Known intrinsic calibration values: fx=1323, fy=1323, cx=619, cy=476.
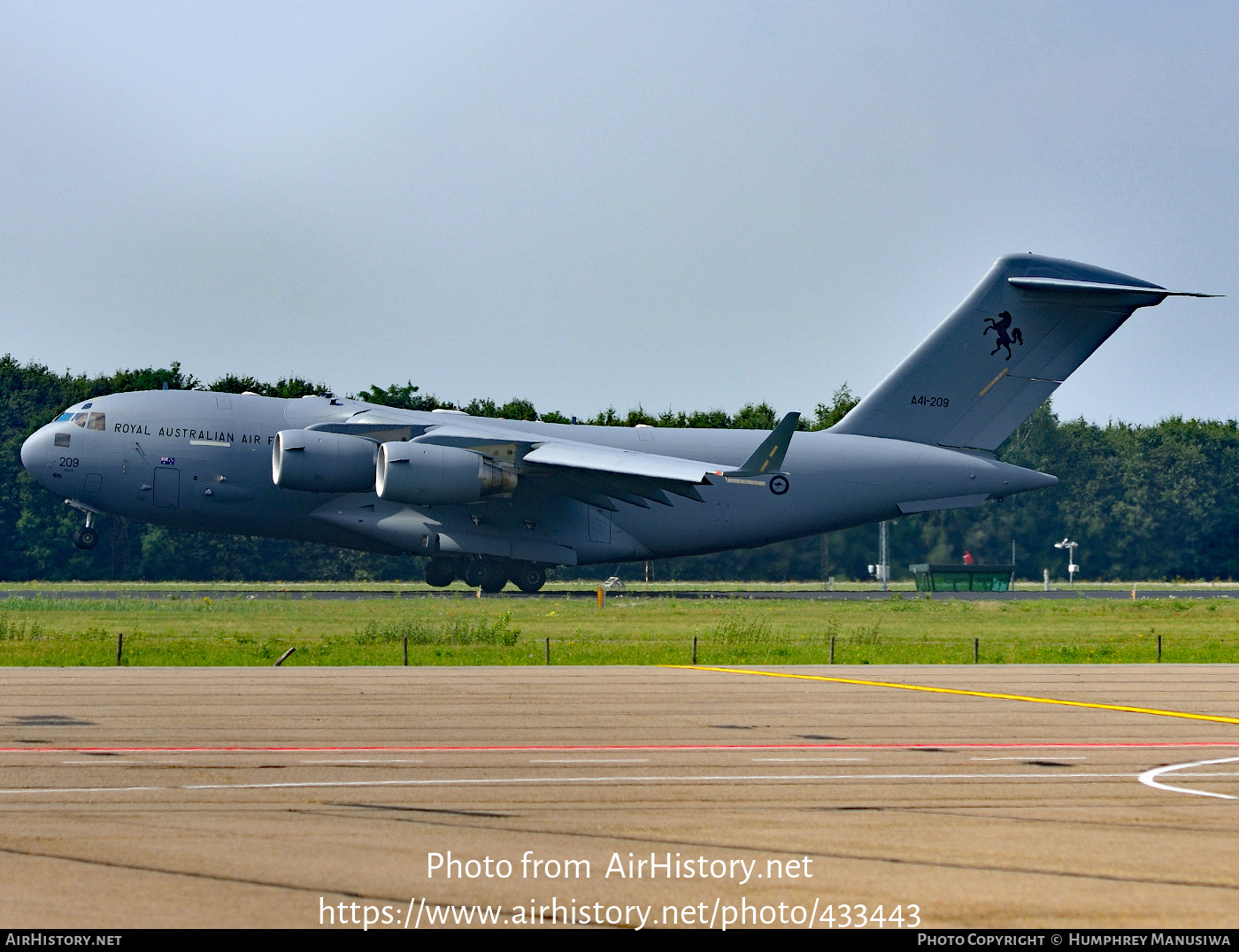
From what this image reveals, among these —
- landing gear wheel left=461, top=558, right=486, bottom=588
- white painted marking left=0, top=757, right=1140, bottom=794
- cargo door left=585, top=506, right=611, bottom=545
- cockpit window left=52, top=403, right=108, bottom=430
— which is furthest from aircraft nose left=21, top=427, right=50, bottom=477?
white painted marking left=0, top=757, right=1140, bottom=794

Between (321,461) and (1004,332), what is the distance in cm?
2268

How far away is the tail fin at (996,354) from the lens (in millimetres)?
43938

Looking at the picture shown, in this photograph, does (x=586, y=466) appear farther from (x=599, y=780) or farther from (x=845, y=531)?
(x=599, y=780)

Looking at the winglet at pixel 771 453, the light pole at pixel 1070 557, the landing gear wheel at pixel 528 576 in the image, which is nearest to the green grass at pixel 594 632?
the landing gear wheel at pixel 528 576

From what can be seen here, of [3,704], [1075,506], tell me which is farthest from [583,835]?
[1075,506]

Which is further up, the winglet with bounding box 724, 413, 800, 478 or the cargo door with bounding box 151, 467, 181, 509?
the winglet with bounding box 724, 413, 800, 478

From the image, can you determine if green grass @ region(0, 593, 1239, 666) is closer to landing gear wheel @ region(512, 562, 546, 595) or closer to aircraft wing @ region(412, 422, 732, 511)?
landing gear wheel @ region(512, 562, 546, 595)

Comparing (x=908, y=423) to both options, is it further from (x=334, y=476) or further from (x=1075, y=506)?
(x=1075, y=506)

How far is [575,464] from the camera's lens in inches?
1470

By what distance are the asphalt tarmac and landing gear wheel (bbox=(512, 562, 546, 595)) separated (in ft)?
73.3

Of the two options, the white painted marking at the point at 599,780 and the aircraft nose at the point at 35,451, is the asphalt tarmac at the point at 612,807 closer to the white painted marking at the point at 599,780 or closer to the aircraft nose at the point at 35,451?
the white painted marking at the point at 599,780

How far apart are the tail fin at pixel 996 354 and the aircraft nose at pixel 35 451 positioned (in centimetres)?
2474

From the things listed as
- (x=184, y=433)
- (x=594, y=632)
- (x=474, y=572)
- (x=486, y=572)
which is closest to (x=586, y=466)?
(x=486, y=572)

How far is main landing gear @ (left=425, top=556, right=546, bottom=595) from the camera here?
41.0m
